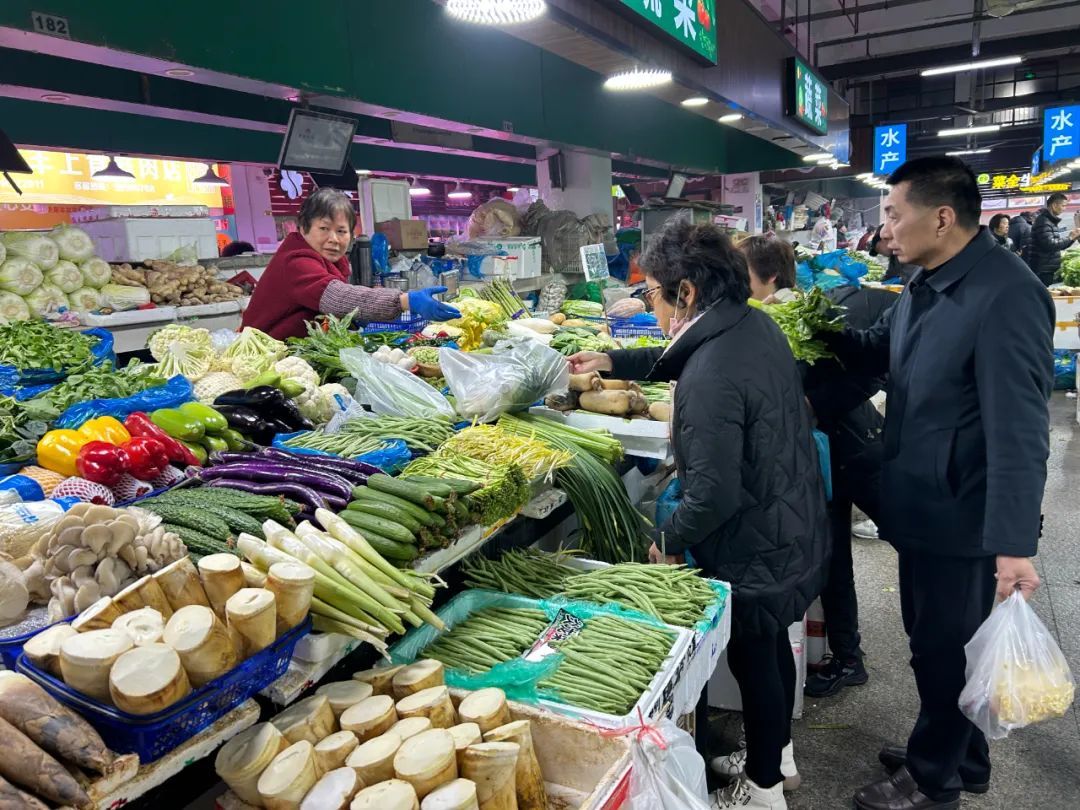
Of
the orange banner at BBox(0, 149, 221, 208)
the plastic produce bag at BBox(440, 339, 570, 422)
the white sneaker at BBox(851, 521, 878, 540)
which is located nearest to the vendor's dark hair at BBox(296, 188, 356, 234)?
the plastic produce bag at BBox(440, 339, 570, 422)

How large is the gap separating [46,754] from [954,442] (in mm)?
2704

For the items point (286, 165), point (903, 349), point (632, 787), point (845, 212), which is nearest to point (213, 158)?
point (286, 165)

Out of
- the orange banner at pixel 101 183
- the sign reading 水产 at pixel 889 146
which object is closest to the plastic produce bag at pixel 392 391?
the orange banner at pixel 101 183

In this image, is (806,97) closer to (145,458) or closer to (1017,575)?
(1017,575)

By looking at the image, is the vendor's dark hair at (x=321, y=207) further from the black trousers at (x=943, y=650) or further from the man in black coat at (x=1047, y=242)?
the man in black coat at (x=1047, y=242)

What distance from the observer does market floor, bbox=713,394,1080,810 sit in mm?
3160

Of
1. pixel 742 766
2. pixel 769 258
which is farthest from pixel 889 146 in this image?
pixel 742 766

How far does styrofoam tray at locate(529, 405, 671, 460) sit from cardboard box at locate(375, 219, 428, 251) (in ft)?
13.1

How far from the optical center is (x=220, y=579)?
167 cm

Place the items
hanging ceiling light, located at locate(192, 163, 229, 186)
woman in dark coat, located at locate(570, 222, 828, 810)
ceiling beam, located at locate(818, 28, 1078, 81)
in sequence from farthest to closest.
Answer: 1. ceiling beam, located at locate(818, 28, 1078, 81)
2. hanging ceiling light, located at locate(192, 163, 229, 186)
3. woman in dark coat, located at locate(570, 222, 828, 810)

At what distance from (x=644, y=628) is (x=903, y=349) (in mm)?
1491

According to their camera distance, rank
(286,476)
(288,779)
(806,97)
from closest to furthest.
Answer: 1. (288,779)
2. (286,476)
3. (806,97)

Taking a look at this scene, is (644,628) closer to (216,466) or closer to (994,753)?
(216,466)

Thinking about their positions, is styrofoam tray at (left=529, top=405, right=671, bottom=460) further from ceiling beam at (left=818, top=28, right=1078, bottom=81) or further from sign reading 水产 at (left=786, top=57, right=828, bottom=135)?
ceiling beam at (left=818, top=28, right=1078, bottom=81)
